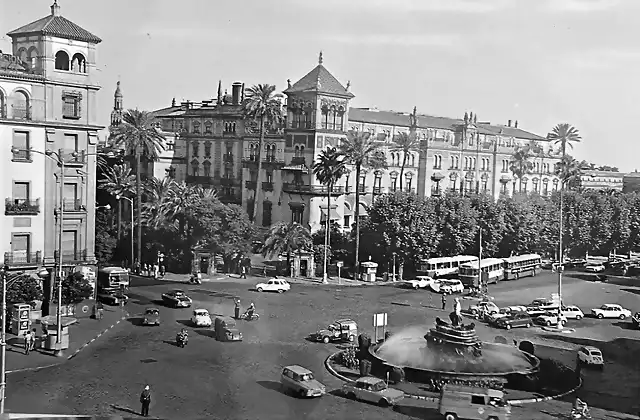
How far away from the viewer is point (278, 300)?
65.8 feet

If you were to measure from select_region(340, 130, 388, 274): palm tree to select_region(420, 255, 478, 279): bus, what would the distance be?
2026mm

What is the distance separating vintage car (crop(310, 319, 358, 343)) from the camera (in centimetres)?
1689

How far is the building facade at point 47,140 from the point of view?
1847 centimetres

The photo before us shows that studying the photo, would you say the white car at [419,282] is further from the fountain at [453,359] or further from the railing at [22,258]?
the railing at [22,258]

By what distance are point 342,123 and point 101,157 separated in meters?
7.22

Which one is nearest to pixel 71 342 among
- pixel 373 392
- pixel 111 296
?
pixel 111 296

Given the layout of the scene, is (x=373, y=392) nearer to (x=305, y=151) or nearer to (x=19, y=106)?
(x=19, y=106)

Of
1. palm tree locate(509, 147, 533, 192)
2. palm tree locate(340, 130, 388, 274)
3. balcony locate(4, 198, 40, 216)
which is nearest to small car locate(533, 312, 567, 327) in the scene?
palm tree locate(340, 130, 388, 274)

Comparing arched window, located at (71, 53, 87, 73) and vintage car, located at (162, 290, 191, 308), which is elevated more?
arched window, located at (71, 53, 87, 73)

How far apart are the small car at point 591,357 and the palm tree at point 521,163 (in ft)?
33.9

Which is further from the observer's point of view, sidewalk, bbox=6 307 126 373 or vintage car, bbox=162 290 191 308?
vintage car, bbox=162 290 191 308

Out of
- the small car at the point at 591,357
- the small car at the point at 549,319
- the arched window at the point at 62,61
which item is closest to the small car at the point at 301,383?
the small car at the point at 591,357

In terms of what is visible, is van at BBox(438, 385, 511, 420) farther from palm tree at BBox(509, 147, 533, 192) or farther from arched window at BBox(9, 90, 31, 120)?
palm tree at BBox(509, 147, 533, 192)

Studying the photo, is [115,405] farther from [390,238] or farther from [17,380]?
[390,238]
